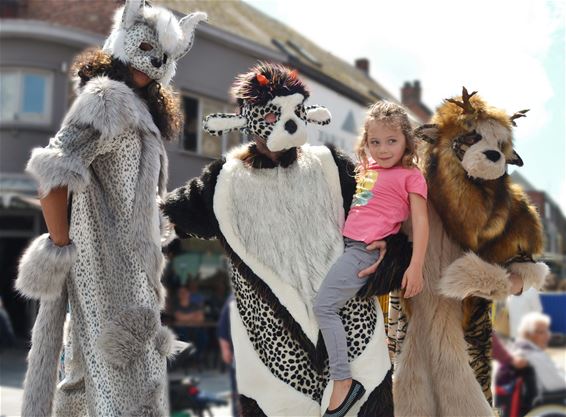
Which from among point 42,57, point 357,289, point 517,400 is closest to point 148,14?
point 357,289

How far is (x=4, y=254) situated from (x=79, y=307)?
1276 centimetres

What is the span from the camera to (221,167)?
2.74m

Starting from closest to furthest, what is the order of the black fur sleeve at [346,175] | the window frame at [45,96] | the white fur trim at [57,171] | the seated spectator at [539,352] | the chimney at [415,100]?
1. the white fur trim at [57,171]
2. the black fur sleeve at [346,175]
3. the seated spectator at [539,352]
4. the window frame at [45,96]
5. the chimney at [415,100]

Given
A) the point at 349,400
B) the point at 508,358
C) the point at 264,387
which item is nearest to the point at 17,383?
the point at 508,358

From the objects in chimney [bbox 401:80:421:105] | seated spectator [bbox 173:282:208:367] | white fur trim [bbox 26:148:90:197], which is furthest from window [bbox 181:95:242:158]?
chimney [bbox 401:80:421:105]

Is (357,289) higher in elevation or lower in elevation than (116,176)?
lower

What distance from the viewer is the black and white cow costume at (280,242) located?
99.7 inches

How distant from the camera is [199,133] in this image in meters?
14.7

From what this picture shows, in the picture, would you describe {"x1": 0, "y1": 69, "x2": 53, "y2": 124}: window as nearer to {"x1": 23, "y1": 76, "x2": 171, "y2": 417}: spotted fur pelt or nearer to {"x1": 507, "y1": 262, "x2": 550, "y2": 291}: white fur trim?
{"x1": 23, "y1": 76, "x2": 171, "y2": 417}: spotted fur pelt

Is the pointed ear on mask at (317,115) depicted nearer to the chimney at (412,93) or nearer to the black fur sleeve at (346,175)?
the black fur sleeve at (346,175)

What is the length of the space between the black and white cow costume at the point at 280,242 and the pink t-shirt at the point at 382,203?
0.06 meters

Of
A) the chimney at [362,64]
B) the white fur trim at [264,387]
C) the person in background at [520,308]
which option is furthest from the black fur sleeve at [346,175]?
the chimney at [362,64]

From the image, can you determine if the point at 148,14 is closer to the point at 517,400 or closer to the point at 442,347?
the point at 442,347

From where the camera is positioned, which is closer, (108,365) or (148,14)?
(108,365)
